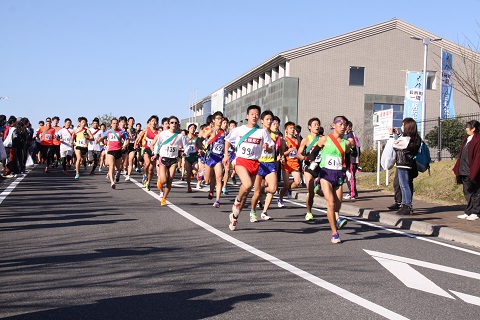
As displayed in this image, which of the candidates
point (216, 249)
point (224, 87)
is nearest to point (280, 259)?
point (216, 249)

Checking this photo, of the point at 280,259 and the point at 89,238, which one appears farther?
the point at 89,238

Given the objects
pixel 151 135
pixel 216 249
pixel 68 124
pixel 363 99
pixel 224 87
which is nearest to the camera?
pixel 216 249

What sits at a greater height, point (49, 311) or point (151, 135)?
point (151, 135)

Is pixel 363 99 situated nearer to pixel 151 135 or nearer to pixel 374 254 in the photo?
pixel 151 135

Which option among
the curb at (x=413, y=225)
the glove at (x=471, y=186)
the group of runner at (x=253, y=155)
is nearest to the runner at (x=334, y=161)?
the group of runner at (x=253, y=155)

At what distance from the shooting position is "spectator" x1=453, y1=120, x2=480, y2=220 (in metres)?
13.9

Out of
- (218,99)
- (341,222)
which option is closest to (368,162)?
(341,222)

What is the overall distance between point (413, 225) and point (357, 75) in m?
40.0

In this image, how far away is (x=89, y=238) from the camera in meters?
10.1

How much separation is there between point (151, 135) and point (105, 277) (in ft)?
43.7

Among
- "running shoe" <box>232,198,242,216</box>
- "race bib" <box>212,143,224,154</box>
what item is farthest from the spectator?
"race bib" <box>212,143,224,154</box>

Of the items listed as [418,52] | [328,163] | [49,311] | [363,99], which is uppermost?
[418,52]

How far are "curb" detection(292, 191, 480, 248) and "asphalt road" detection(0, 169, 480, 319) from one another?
1.32 ft

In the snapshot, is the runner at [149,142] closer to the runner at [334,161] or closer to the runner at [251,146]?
the runner at [251,146]
